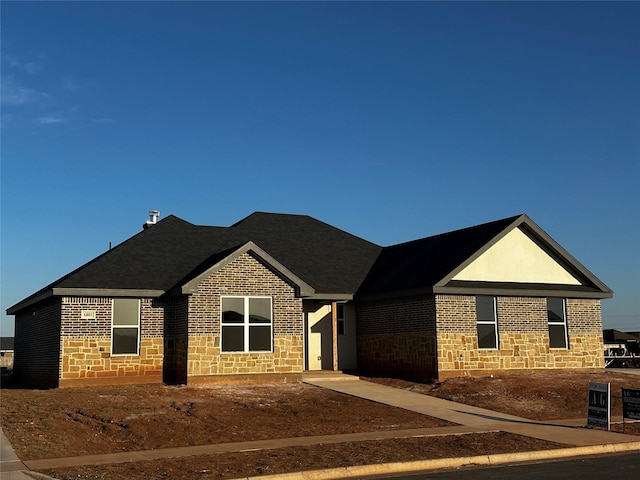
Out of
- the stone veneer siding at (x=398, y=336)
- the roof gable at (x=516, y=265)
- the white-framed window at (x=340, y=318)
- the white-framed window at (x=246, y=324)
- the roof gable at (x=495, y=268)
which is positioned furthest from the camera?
the white-framed window at (x=340, y=318)

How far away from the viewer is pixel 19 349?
101 ft

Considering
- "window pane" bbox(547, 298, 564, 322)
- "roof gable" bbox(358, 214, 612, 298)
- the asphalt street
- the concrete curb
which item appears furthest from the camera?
"window pane" bbox(547, 298, 564, 322)

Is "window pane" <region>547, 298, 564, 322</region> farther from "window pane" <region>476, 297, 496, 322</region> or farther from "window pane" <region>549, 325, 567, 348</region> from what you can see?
"window pane" <region>476, 297, 496, 322</region>

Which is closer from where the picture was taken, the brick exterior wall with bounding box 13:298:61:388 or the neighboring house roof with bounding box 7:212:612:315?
the brick exterior wall with bounding box 13:298:61:388

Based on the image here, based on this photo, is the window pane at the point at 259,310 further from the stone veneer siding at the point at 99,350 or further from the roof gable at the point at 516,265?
the roof gable at the point at 516,265

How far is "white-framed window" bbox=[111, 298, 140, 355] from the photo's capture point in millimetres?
23000

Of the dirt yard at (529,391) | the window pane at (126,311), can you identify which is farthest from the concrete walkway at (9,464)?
the dirt yard at (529,391)

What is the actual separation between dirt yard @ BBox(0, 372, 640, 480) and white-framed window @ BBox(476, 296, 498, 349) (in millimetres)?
1487

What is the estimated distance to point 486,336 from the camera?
83.0 feet

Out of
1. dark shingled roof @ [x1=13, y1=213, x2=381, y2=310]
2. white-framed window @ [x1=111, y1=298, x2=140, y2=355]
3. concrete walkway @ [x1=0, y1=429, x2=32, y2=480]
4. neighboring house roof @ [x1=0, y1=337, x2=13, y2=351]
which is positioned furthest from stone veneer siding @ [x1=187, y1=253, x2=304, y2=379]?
neighboring house roof @ [x1=0, y1=337, x2=13, y2=351]

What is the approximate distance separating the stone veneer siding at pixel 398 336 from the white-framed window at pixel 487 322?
1.94 m

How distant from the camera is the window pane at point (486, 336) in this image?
82.6ft

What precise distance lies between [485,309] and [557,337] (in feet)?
11.1

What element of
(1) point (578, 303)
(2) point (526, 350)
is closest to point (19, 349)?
(2) point (526, 350)
